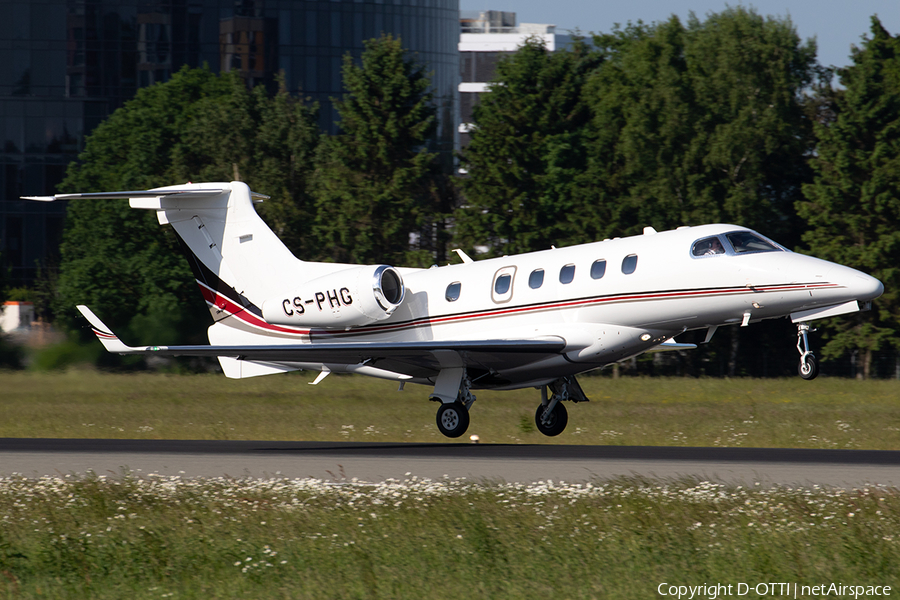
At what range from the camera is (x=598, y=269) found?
64.8 ft

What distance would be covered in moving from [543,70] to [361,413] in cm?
2387

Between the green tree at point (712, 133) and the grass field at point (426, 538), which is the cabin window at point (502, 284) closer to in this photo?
the grass field at point (426, 538)

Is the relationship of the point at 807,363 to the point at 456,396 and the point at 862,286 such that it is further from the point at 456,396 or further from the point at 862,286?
the point at 456,396

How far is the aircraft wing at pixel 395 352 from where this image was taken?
1950cm

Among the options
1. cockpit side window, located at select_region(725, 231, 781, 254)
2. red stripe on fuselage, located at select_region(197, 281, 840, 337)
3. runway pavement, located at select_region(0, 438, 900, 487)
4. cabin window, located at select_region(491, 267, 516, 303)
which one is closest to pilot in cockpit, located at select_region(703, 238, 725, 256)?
cockpit side window, located at select_region(725, 231, 781, 254)

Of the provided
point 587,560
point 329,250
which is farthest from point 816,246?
point 587,560

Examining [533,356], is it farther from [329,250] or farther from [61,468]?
[329,250]

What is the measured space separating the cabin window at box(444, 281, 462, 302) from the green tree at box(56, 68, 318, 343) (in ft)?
79.0

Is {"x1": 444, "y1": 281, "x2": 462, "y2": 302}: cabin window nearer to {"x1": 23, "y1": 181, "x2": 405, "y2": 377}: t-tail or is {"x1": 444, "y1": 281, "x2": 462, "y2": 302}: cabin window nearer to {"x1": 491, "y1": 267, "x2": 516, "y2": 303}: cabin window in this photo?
{"x1": 491, "y1": 267, "x2": 516, "y2": 303}: cabin window

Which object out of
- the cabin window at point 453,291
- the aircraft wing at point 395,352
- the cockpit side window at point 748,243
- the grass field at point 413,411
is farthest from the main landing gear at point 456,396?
the cockpit side window at point 748,243

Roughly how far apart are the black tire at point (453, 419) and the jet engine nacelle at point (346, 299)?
2.40 m

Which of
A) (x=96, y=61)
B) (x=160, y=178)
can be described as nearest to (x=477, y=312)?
(x=160, y=178)

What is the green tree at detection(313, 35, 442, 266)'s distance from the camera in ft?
153

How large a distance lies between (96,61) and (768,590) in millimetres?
79256
